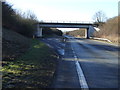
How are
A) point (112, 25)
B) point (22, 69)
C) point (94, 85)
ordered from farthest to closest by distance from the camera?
point (112, 25) → point (22, 69) → point (94, 85)

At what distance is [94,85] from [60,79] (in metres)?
1.53

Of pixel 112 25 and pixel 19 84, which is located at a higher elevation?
pixel 112 25

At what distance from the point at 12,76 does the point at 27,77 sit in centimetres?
56

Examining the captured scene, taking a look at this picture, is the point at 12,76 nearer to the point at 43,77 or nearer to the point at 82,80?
the point at 43,77

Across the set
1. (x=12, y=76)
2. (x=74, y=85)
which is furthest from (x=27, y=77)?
(x=74, y=85)

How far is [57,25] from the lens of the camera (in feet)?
289

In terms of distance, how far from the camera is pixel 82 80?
888 centimetres

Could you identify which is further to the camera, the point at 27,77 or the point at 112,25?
the point at 112,25

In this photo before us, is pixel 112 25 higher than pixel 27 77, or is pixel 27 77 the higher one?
pixel 112 25

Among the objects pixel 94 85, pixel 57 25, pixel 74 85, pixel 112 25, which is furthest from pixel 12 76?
pixel 57 25

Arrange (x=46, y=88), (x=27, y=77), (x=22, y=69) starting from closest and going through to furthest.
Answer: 1. (x=46, y=88)
2. (x=27, y=77)
3. (x=22, y=69)

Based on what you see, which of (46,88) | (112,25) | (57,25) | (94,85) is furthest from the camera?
(57,25)

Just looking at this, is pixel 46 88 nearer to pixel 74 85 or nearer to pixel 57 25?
pixel 74 85

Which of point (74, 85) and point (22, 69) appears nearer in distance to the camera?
point (74, 85)
